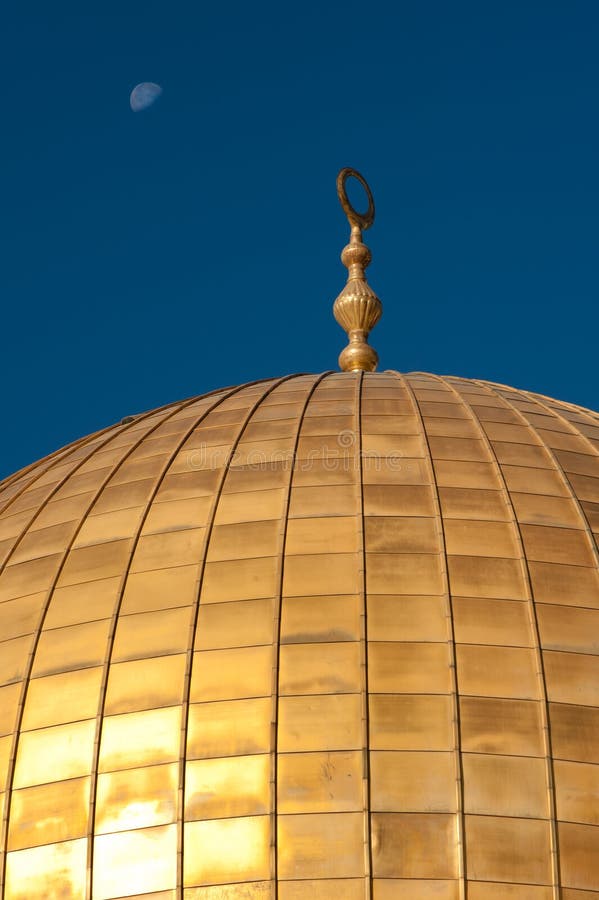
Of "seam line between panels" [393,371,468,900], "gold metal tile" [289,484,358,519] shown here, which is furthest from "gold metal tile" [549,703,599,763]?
"gold metal tile" [289,484,358,519]

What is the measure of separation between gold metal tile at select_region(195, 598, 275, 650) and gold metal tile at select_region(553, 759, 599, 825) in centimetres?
319

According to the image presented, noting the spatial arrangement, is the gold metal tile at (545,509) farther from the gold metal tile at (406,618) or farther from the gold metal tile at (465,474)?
the gold metal tile at (406,618)


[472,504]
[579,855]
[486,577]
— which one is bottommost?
[579,855]

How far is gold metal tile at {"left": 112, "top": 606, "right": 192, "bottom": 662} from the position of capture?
20.5 metres

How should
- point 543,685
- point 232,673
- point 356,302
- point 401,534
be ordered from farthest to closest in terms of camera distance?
point 356,302 < point 401,534 < point 232,673 < point 543,685

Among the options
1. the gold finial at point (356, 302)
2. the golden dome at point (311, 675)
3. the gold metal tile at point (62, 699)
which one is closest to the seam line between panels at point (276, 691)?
the golden dome at point (311, 675)

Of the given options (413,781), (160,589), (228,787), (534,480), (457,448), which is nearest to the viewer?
(413,781)

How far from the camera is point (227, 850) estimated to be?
18.8 meters

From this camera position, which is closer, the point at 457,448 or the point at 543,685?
the point at 543,685

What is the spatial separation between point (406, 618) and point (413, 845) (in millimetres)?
2555

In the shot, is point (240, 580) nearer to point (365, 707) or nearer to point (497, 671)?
point (365, 707)

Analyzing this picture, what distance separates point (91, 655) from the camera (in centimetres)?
2070

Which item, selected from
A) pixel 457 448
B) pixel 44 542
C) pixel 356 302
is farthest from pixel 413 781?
pixel 356 302

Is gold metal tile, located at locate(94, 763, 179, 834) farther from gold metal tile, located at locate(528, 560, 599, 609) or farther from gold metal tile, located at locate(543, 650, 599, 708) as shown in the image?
gold metal tile, located at locate(528, 560, 599, 609)
